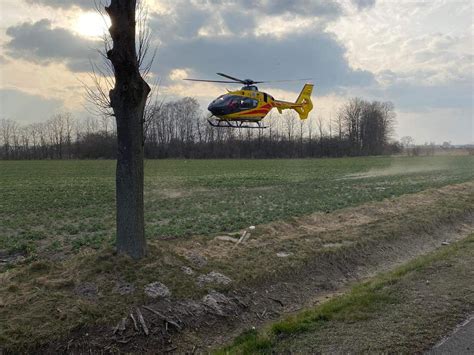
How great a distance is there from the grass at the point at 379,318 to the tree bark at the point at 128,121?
2491mm

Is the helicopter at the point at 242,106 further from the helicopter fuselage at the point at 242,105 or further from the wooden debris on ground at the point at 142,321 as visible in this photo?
the wooden debris on ground at the point at 142,321

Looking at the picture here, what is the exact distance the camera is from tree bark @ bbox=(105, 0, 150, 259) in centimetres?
562

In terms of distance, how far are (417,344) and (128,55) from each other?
5.48 meters

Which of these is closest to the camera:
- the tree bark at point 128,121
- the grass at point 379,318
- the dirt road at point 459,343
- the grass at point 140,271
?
the dirt road at point 459,343

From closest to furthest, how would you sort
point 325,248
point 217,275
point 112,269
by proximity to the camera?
point 112,269, point 217,275, point 325,248

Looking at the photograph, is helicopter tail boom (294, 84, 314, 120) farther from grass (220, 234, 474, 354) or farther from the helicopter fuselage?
grass (220, 234, 474, 354)

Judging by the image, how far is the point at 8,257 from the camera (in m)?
8.38

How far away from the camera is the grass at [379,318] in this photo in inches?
178

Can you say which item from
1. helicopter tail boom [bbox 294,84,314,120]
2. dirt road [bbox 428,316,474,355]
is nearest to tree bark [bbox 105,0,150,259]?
dirt road [bbox 428,316,474,355]

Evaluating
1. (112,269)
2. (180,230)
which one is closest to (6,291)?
(112,269)

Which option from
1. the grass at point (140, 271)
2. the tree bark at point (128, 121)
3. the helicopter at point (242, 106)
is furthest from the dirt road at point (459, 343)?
the helicopter at point (242, 106)

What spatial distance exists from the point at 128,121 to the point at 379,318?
474cm

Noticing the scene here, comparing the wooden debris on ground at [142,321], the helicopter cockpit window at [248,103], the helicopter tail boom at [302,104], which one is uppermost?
the helicopter tail boom at [302,104]

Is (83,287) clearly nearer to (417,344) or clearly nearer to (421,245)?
(417,344)
